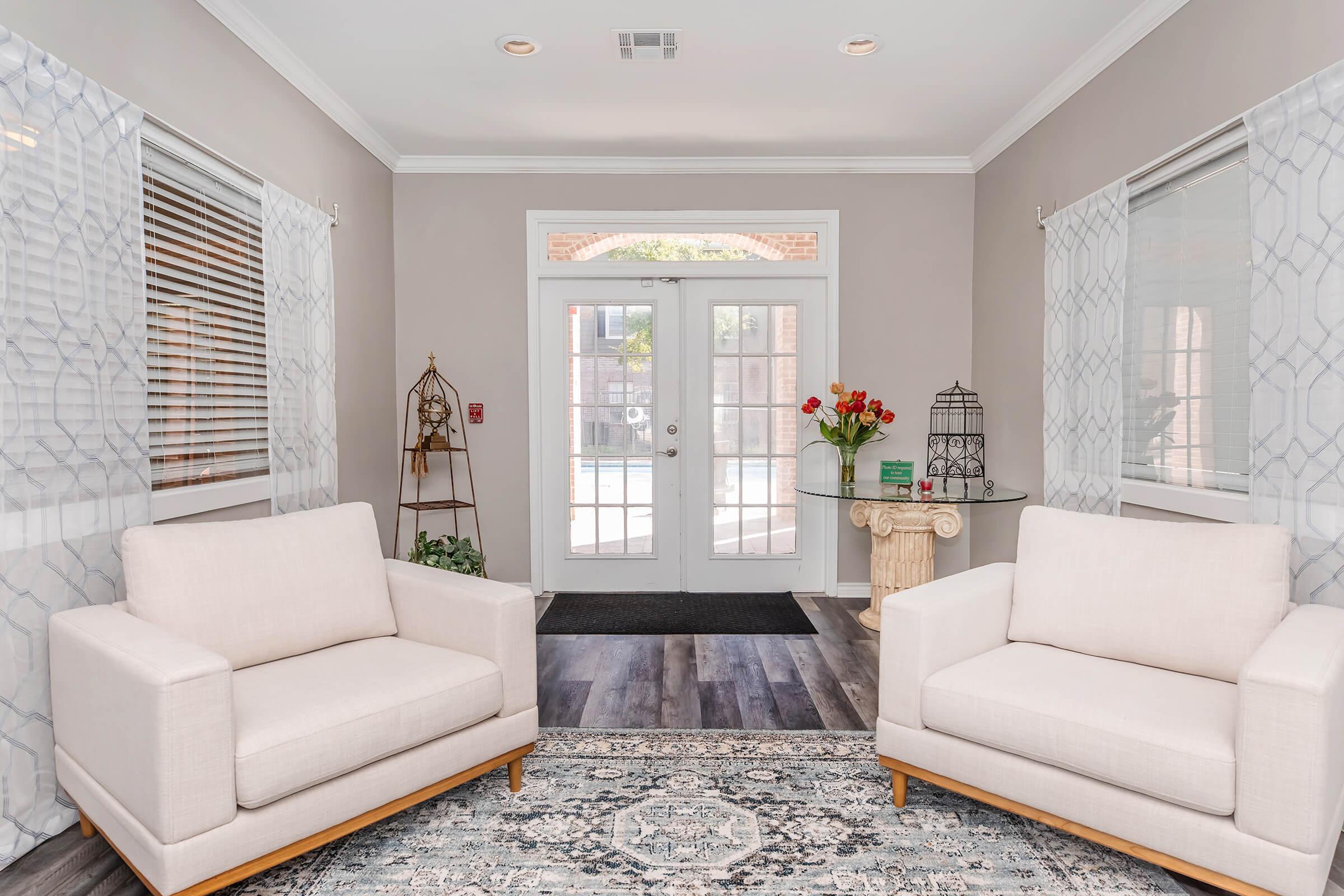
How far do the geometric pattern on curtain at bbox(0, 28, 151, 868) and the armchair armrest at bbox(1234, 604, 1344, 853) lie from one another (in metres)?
2.80

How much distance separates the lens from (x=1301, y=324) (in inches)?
84.0

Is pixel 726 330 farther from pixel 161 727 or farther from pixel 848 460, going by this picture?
pixel 161 727

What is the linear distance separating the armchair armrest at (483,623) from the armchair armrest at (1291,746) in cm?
167

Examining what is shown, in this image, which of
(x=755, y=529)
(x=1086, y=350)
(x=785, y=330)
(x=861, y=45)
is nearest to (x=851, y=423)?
(x=785, y=330)

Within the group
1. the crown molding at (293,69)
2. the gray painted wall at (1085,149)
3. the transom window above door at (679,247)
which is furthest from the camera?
the transom window above door at (679,247)

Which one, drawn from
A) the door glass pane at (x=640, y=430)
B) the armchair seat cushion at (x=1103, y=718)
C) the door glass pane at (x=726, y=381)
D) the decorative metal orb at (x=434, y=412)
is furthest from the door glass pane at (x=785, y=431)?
the armchair seat cushion at (x=1103, y=718)

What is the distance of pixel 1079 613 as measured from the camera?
2230 mm

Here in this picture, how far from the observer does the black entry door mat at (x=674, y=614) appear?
392 centimetres

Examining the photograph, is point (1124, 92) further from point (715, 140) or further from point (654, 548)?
point (654, 548)

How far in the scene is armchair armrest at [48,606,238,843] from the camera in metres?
1.53

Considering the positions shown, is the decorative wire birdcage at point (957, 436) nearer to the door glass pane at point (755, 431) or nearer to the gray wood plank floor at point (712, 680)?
the door glass pane at point (755, 431)

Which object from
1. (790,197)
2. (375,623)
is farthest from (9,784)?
(790,197)

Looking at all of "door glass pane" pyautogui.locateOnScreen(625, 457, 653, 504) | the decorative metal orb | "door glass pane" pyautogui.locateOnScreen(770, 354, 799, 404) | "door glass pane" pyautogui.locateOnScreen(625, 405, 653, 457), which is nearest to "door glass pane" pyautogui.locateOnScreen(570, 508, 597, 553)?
"door glass pane" pyautogui.locateOnScreen(625, 457, 653, 504)

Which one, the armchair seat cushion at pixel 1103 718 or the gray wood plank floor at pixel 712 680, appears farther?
the gray wood plank floor at pixel 712 680
